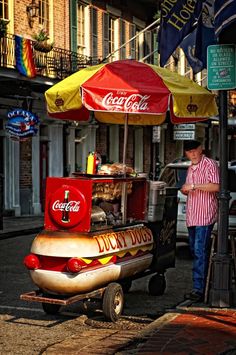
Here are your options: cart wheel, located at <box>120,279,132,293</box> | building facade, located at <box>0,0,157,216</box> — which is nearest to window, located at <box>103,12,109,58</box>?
building facade, located at <box>0,0,157,216</box>

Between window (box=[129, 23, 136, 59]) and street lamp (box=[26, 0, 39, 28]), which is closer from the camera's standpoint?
street lamp (box=[26, 0, 39, 28])

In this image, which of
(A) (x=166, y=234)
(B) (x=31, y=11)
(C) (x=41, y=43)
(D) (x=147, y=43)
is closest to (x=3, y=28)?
(C) (x=41, y=43)

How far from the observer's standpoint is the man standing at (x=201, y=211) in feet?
25.5

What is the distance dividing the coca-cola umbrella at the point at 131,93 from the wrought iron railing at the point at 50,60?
1170cm

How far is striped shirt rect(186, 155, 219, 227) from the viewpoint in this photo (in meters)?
7.78

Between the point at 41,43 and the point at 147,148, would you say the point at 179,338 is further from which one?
the point at 147,148

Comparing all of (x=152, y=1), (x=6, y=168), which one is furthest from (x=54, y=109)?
(x=152, y=1)

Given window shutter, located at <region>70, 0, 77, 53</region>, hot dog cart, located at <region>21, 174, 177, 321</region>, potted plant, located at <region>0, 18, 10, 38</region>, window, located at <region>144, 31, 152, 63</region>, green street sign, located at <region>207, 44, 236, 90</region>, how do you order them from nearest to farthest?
1. hot dog cart, located at <region>21, 174, 177, 321</region>
2. green street sign, located at <region>207, 44, 236, 90</region>
3. potted plant, located at <region>0, 18, 10, 38</region>
4. window shutter, located at <region>70, 0, 77, 53</region>
5. window, located at <region>144, 31, 152, 63</region>

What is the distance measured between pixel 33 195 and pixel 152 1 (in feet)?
38.1

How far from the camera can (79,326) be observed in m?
7.06

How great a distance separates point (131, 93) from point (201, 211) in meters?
1.61

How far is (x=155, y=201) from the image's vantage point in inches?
322

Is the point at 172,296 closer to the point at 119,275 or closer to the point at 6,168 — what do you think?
the point at 119,275

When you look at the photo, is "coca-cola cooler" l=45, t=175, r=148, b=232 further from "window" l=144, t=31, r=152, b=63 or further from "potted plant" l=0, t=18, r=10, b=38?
"window" l=144, t=31, r=152, b=63
